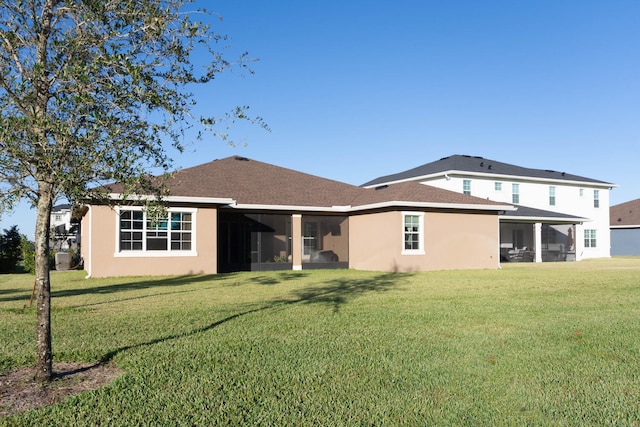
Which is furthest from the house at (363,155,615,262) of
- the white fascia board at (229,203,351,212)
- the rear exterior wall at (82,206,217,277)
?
the rear exterior wall at (82,206,217,277)

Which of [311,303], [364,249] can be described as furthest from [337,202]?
[311,303]

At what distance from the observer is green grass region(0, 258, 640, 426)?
454 centimetres

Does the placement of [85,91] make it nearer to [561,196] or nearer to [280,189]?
[280,189]

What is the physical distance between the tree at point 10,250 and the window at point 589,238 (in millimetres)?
38438

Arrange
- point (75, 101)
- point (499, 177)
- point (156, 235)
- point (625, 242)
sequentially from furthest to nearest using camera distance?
1. point (625, 242)
2. point (499, 177)
3. point (156, 235)
4. point (75, 101)

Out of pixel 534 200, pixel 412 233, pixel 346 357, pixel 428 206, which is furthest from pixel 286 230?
pixel 534 200

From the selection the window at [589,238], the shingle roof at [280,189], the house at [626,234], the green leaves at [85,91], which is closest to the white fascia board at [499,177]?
the window at [589,238]

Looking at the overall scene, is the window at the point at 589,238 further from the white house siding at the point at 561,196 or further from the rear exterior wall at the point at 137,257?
the rear exterior wall at the point at 137,257

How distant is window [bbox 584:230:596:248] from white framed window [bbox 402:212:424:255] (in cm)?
2301

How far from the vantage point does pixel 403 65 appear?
21828 millimetres

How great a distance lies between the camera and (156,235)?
2036 cm

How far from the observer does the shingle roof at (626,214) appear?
4769 centimetres

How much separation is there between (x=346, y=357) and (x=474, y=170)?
30.1m

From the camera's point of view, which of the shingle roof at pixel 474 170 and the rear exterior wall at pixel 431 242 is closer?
the rear exterior wall at pixel 431 242
